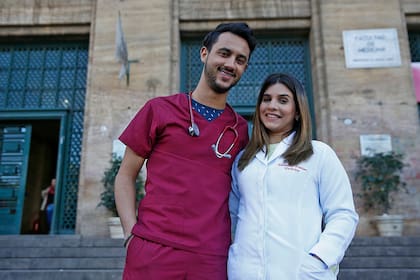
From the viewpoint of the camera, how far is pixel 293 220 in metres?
1.79

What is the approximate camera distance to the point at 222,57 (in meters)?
2.08

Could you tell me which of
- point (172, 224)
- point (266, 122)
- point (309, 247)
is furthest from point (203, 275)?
point (266, 122)

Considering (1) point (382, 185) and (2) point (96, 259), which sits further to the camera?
(1) point (382, 185)

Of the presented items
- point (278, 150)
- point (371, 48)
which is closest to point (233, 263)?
point (278, 150)

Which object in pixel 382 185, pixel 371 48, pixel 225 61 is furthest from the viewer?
pixel 371 48

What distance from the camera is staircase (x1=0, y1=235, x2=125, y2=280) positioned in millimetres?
4871

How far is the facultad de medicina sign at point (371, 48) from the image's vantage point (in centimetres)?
811

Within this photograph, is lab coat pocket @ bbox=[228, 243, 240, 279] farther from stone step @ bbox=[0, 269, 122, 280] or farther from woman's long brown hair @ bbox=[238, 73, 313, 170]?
A: stone step @ bbox=[0, 269, 122, 280]

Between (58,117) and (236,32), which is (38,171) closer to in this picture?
(58,117)

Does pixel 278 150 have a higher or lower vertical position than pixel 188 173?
higher

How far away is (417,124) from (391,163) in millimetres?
1364

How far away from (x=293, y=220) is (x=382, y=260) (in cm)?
402

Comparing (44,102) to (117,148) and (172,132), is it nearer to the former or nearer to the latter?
(117,148)

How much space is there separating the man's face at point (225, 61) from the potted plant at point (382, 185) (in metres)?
5.81
